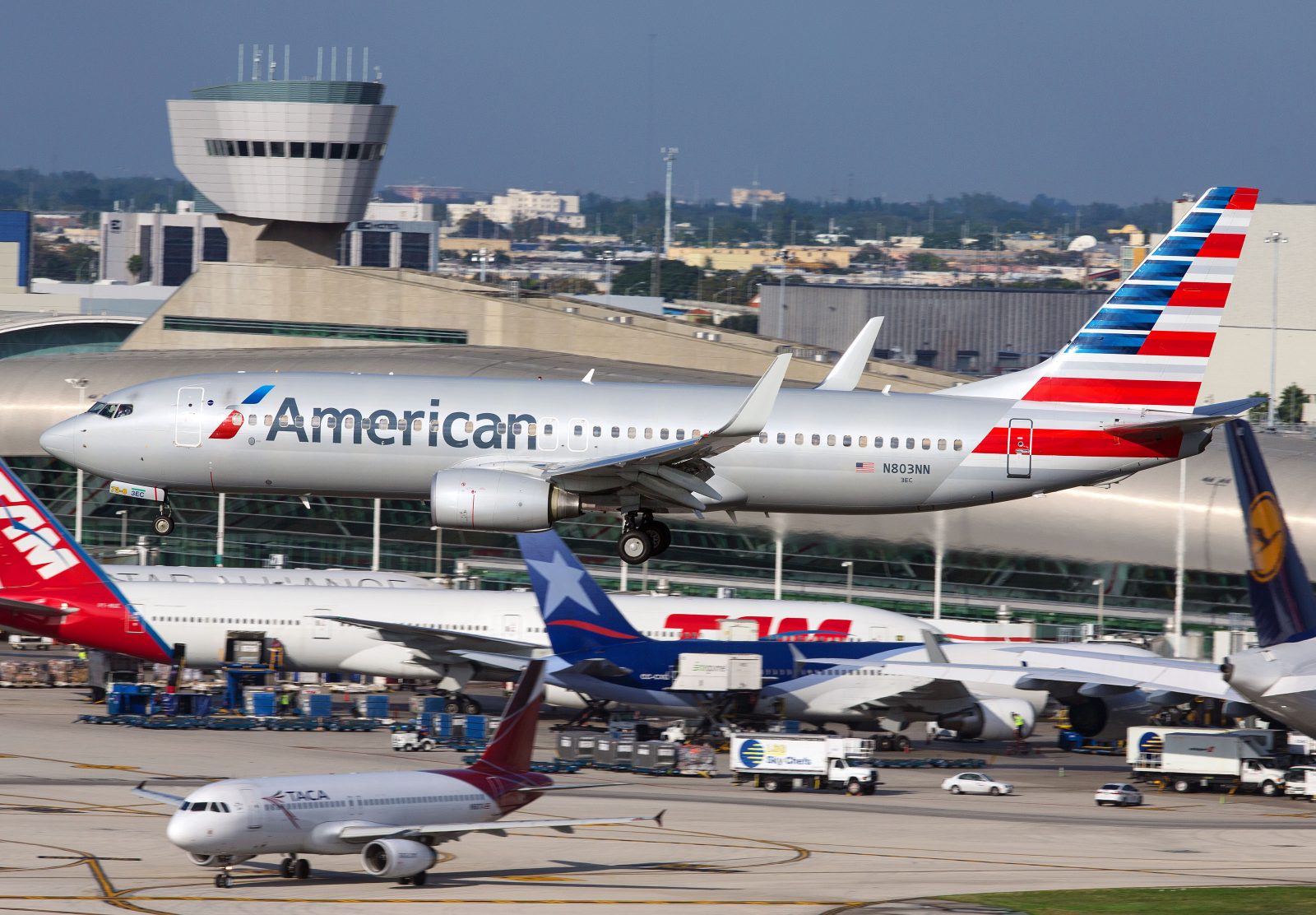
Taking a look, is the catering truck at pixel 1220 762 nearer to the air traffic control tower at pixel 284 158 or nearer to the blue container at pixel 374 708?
the blue container at pixel 374 708

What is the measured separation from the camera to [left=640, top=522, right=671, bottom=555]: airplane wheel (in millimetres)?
45844

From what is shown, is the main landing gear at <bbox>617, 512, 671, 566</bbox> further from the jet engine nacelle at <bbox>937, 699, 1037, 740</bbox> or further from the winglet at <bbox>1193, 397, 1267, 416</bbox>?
the jet engine nacelle at <bbox>937, 699, 1037, 740</bbox>

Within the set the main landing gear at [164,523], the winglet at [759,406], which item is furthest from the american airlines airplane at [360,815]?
the winglet at [759,406]

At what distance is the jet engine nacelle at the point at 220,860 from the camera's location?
1470 inches

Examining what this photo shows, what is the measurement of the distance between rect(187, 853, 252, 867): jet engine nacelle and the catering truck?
31.6 meters

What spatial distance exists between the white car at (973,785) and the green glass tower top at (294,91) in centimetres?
10044

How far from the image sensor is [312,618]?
227ft

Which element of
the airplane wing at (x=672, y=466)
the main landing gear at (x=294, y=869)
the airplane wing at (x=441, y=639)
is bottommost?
the main landing gear at (x=294, y=869)

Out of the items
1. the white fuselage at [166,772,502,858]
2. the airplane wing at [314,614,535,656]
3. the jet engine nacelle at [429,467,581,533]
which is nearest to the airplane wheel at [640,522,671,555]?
the jet engine nacelle at [429,467,581,533]

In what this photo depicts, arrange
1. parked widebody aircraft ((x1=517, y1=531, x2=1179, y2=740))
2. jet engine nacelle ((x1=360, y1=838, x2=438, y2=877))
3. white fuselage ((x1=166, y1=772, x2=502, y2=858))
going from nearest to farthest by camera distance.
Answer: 1. white fuselage ((x1=166, y1=772, x2=502, y2=858))
2. jet engine nacelle ((x1=360, y1=838, x2=438, y2=877))
3. parked widebody aircraft ((x1=517, y1=531, x2=1179, y2=740))

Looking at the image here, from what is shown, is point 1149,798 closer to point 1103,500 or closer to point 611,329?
point 1103,500

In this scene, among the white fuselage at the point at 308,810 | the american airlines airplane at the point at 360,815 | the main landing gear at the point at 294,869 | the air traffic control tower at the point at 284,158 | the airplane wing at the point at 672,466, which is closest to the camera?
the white fuselage at the point at 308,810

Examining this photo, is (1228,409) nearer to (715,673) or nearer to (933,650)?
(933,650)

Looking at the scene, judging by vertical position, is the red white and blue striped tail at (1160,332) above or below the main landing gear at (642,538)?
above
